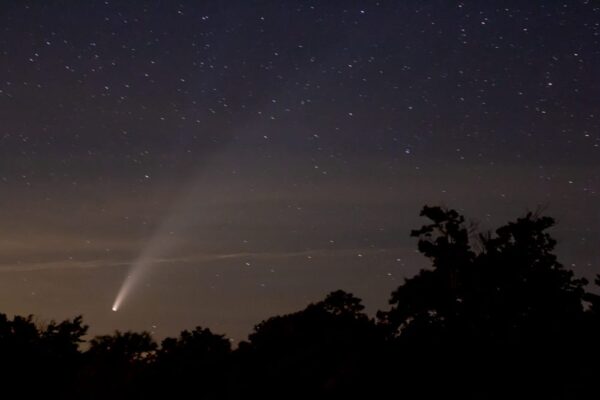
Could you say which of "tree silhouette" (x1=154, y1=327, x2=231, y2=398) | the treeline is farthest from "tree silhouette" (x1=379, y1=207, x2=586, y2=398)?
"tree silhouette" (x1=154, y1=327, x2=231, y2=398)

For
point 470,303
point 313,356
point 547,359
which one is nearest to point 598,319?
point 547,359

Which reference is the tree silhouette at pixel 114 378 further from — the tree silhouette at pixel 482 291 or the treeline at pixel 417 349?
the tree silhouette at pixel 482 291

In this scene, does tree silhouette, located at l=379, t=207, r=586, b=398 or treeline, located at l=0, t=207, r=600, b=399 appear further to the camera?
tree silhouette, located at l=379, t=207, r=586, b=398

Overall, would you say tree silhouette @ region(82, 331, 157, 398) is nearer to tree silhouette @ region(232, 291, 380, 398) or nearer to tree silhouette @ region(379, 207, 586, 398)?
tree silhouette @ region(232, 291, 380, 398)

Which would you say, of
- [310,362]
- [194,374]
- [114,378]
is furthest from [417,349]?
[114,378]

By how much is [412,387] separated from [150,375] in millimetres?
9132

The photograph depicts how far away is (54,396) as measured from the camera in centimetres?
2658

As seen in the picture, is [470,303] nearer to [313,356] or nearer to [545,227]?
[545,227]

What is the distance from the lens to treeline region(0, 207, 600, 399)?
15242 millimetres

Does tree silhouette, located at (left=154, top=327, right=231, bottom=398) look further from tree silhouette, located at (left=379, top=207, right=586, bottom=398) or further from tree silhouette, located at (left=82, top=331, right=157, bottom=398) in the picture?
tree silhouette, located at (left=379, top=207, right=586, bottom=398)

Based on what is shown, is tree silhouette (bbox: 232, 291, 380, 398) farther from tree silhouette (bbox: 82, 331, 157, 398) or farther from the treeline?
tree silhouette (bbox: 82, 331, 157, 398)

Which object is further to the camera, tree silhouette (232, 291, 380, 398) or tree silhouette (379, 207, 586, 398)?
tree silhouette (379, 207, 586, 398)

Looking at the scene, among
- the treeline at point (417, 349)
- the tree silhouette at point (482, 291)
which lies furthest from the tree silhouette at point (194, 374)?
the tree silhouette at point (482, 291)

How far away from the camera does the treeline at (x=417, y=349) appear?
15.2 m
